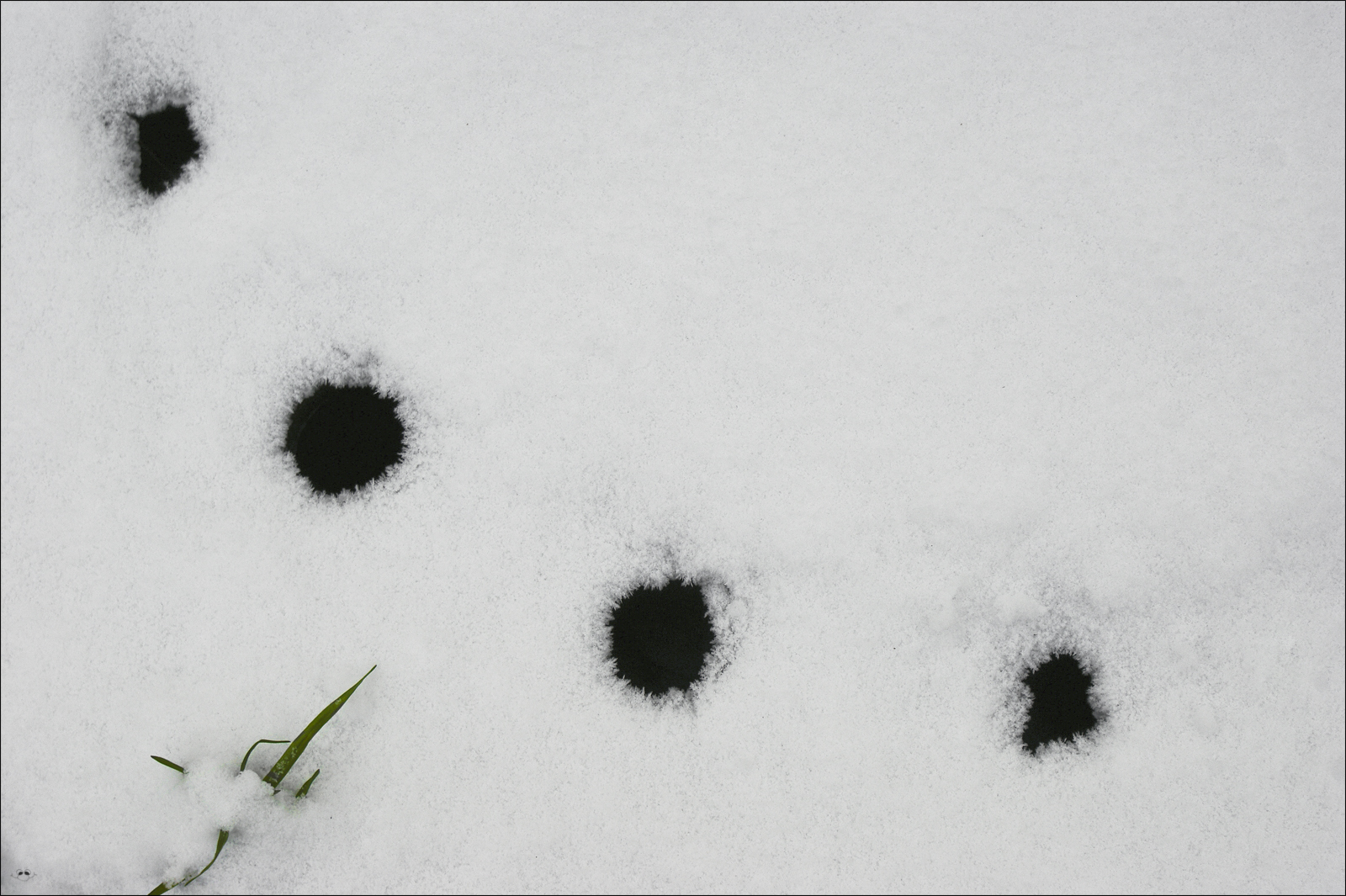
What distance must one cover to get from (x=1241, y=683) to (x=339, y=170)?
7.48 feet

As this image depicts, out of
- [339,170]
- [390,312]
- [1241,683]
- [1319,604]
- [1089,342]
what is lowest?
[1241,683]

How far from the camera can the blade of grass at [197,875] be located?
57.0 inches

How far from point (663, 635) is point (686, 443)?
0.42 m

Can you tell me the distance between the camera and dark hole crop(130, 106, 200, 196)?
161 cm

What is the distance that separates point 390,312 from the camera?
158 centimetres

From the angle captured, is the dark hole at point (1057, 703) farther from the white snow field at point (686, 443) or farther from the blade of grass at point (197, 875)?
the blade of grass at point (197, 875)

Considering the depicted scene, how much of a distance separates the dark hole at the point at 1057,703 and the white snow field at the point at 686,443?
0.14 feet

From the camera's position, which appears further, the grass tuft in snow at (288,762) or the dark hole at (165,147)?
the dark hole at (165,147)

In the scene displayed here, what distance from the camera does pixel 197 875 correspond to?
59.3 inches

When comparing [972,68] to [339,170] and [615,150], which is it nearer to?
[615,150]

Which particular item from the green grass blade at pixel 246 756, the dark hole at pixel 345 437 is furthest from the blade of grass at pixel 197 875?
the dark hole at pixel 345 437

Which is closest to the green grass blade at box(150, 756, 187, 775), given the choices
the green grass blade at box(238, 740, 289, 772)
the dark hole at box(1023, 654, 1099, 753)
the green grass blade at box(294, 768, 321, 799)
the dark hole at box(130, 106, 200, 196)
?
the green grass blade at box(238, 740, 289, 772)

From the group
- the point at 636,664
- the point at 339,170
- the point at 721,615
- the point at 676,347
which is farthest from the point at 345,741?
the point at 339,170

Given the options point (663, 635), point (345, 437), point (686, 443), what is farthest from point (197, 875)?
point (686, 443)
